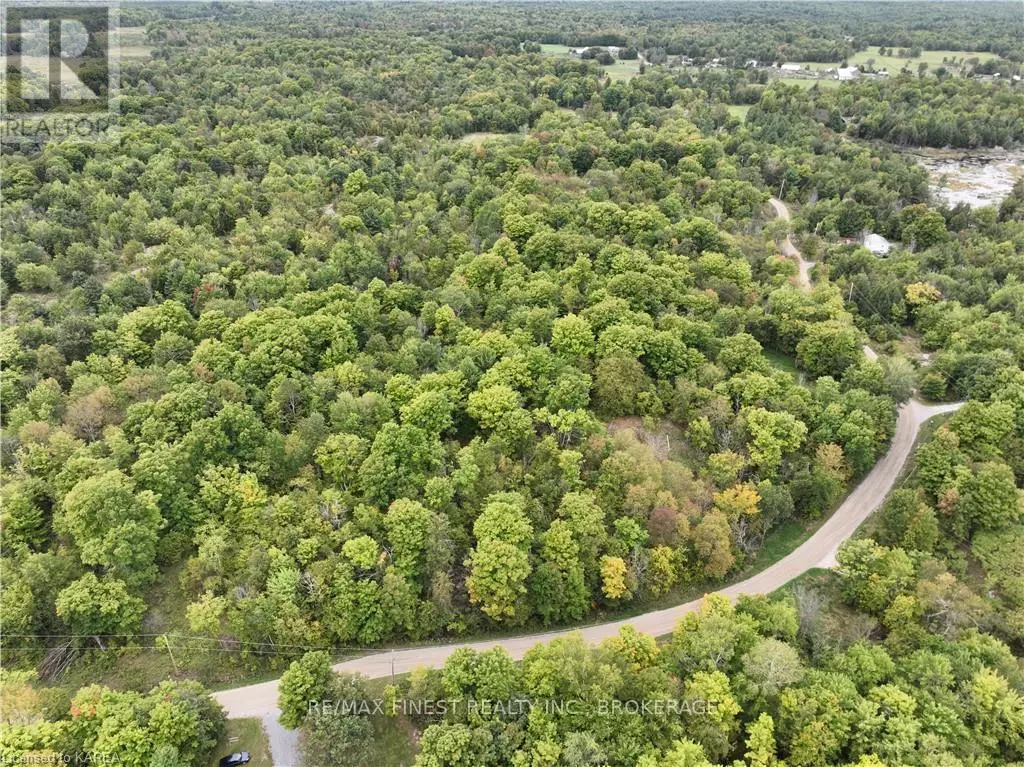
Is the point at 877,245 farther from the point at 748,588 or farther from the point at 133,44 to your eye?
the point at 133,44

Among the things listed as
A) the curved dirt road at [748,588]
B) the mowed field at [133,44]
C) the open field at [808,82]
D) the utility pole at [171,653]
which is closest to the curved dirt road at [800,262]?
the curved dirt road at [748,588]

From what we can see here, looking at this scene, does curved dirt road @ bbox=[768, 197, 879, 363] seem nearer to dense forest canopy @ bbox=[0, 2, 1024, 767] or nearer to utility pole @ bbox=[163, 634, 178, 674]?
dense forest canopy @ bbox=[0, 2, 1024, 767]

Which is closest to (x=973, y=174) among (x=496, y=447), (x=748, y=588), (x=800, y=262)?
(x=800, y=262)

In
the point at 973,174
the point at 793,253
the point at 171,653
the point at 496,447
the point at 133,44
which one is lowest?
the point at 171,653

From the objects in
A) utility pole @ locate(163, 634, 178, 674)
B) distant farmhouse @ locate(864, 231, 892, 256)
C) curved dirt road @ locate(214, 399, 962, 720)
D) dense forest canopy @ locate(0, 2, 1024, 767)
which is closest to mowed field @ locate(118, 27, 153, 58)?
dense forest canopy @ locate(0, 2, 1024, 767)

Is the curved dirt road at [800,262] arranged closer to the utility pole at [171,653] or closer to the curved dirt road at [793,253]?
the curved dirt road at [793,253]

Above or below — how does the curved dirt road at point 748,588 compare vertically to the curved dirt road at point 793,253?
below

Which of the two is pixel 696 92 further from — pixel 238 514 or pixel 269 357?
pixel 238 514
